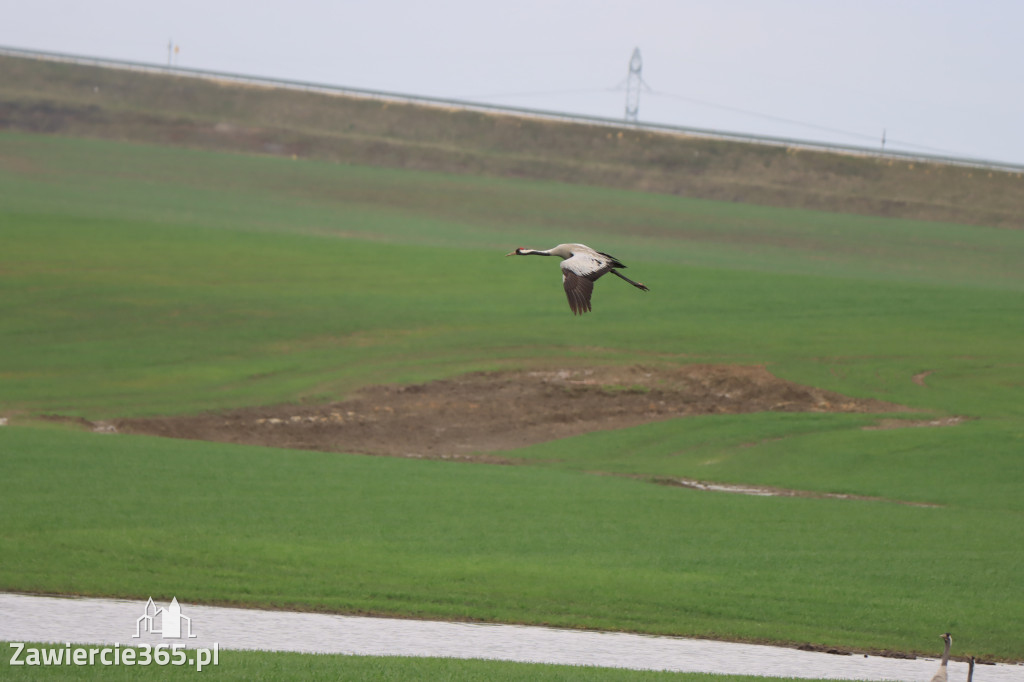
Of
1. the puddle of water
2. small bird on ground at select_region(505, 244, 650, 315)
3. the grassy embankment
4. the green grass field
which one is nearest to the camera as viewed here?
small bird on ground at select_region(505, 244, 650, 315)

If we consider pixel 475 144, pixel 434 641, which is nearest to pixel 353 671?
pixel 434 641

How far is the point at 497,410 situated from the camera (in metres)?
26.0

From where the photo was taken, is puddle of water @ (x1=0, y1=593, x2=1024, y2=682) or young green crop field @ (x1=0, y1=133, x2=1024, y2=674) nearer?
puddle of water @ (x1=0, y1=593, x2=1024, y2=682)

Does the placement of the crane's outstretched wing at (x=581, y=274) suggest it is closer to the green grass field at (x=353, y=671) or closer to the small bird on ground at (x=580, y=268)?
the small bird on ground at (x=580, y=268)

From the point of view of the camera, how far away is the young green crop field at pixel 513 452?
1444 centimetres

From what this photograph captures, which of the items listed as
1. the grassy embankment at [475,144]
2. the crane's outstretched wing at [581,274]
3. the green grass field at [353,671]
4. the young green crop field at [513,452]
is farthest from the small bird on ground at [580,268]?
the grassy embankment at [475,144]

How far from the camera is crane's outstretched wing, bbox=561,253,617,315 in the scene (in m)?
8.89

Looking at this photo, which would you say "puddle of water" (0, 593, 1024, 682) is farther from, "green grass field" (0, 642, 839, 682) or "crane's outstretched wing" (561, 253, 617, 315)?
"crane's outstretched wing" (561, 253, 617, 315)

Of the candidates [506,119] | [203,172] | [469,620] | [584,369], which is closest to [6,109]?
[203,172]

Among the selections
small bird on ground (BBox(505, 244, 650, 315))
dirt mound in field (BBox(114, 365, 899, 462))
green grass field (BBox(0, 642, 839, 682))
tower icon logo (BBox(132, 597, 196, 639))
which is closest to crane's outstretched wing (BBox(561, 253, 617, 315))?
small bird on ground (BBox(505, 244, 650, 315))

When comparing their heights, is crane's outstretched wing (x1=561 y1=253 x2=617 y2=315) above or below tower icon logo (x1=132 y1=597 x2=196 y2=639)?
above

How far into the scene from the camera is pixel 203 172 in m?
56.9

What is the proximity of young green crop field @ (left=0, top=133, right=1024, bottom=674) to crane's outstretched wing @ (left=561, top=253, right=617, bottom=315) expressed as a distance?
19.6 feet

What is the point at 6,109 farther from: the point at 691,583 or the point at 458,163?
the point at 691,583
